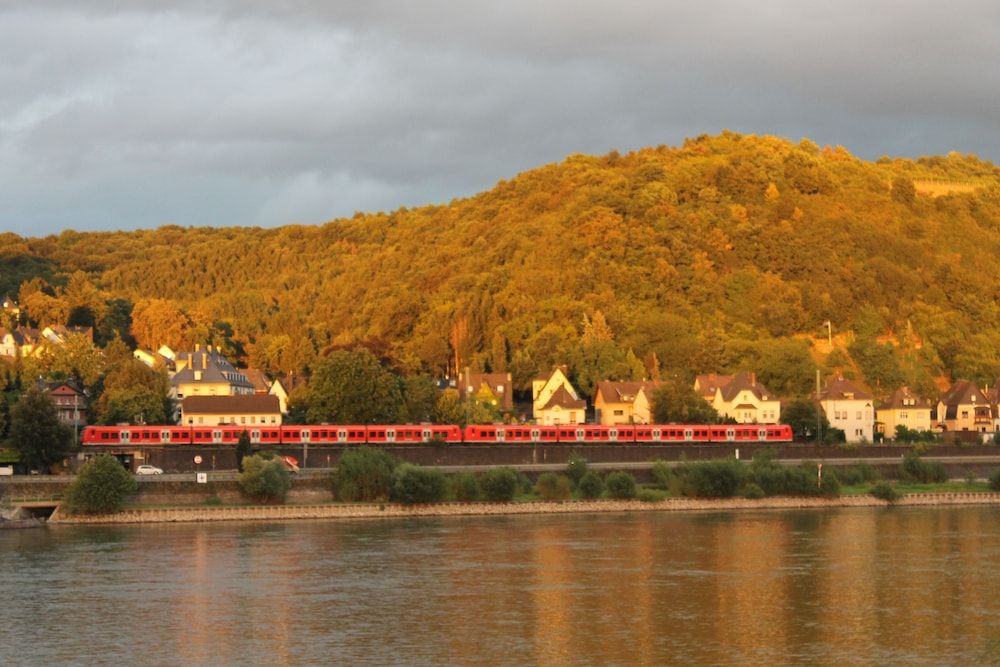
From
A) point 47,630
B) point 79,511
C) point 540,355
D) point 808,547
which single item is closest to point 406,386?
point 540,355

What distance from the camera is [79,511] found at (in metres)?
56.5

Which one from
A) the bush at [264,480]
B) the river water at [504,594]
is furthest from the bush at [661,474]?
the bush at [264,480]

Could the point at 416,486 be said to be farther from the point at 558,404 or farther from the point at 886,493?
the point at 558,404

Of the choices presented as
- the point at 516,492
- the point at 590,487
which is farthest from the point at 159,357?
the point at 590,487

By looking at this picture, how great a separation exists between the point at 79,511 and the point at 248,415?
2000cm

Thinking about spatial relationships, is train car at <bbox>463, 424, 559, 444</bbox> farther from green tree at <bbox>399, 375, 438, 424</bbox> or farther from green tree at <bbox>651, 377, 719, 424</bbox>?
green tree at <bbox>651, 377, 719, 424</bbox>

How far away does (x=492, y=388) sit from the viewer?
89.4 metres

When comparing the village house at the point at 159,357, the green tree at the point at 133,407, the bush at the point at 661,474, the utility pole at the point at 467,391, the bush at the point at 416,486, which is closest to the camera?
the bush at the point at 416,486

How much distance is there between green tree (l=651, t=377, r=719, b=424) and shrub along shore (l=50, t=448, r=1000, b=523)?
1057 cm

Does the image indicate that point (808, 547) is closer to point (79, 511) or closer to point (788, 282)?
point (79, 511)

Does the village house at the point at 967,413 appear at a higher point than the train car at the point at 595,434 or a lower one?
higher

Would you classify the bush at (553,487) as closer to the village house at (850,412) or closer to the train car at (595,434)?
the train car at (595,434)

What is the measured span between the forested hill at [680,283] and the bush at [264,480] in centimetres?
3289

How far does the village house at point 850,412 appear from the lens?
81250 millimetres
